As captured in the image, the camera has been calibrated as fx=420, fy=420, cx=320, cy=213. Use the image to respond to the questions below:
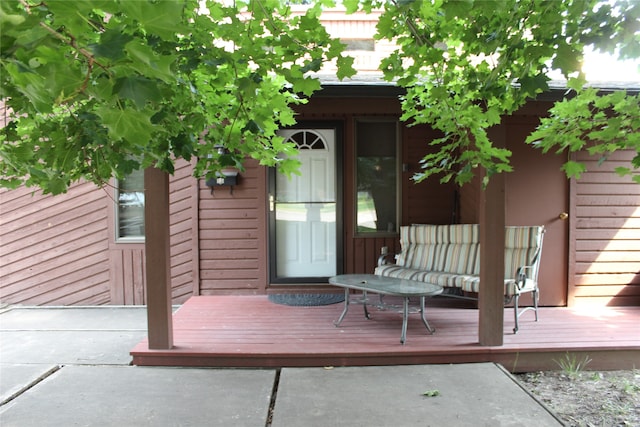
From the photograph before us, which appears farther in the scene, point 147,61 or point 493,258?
point 493,258

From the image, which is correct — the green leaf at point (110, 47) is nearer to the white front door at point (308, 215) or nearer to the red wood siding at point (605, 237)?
the white front door at point (308, 215)

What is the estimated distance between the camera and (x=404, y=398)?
2637 mm

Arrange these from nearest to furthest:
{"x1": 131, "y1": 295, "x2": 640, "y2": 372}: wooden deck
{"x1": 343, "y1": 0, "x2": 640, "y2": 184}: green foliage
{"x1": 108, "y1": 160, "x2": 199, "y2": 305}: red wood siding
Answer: {"x1": 343, "y1": 0, "x2": 640, "y2": 184}: green foliage → {"x1": 131, "y1": 295, "x2": 640, "y2": 372}: wooden deck → {"x1": 108, "y1": 160, "x2": 199, "y2": 305}: red wood siding

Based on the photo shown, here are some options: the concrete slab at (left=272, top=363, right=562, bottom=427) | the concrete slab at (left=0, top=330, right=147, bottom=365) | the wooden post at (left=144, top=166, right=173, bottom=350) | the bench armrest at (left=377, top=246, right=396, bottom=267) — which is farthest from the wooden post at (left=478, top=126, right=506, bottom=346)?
the concrete slab at (left=0, top=330, right=147, bottom=365)

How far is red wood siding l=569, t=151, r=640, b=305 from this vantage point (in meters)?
4.52

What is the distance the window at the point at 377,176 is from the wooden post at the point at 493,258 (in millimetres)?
1890

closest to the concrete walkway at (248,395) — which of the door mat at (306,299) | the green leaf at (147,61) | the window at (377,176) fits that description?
the door mat at (306,299)

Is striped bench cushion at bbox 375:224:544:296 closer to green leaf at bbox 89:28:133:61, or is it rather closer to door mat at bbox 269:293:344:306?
door mat at bbox 269:293:344:306

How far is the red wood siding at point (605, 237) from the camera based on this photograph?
452 cm

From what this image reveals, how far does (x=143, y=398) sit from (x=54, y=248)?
3361mm

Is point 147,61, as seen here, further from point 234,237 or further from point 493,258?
point 234,237

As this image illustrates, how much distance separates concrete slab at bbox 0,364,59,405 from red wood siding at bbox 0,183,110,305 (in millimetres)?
1961

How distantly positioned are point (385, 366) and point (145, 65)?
112 inches

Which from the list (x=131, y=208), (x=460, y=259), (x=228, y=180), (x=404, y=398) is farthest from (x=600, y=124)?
(x=131, y=208)
